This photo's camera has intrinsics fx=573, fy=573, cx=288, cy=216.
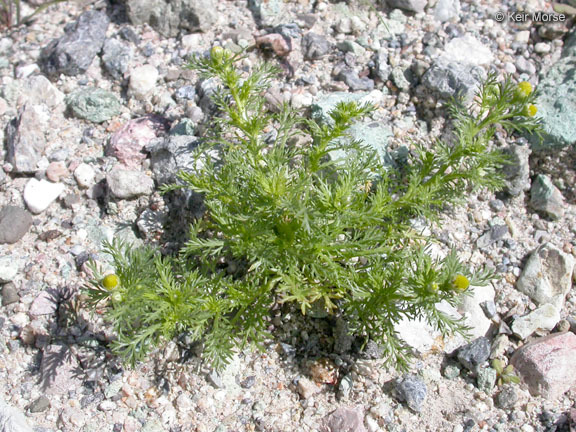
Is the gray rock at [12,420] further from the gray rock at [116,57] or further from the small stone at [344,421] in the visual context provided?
the gray rock at [116,57]

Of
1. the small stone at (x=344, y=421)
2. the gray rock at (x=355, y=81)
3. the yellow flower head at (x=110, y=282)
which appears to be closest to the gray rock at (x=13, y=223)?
the yellow flower head at (x=110, y=282)

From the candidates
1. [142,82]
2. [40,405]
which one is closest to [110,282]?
[40,405]

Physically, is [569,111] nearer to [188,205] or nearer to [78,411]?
[188,205]

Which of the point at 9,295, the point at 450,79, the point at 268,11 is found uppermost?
the point at 268,11

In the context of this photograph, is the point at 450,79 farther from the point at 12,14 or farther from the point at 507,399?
the point at 12,14

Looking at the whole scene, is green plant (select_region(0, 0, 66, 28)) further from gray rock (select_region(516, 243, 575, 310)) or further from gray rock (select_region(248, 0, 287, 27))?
gray rock (select_region(516, 243, 575, 310))

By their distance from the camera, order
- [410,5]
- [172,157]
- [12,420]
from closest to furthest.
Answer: [12,420]
[172,157]
[410,5]
